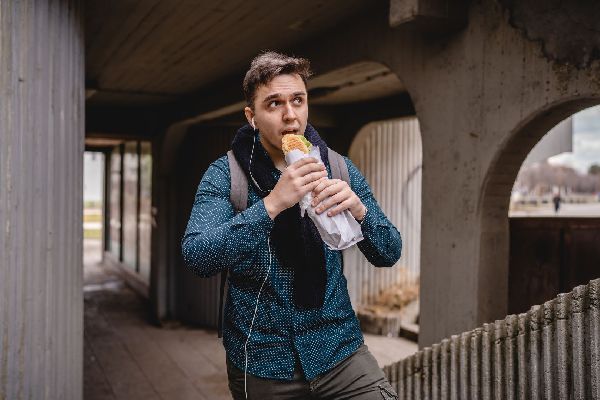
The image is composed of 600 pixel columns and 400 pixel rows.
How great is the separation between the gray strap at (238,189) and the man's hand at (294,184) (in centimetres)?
18

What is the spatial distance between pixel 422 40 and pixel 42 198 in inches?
106

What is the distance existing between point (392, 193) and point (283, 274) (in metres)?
8.11

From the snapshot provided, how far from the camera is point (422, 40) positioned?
13.6 feet

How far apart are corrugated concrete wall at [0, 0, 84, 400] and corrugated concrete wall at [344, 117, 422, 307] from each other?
638 cm

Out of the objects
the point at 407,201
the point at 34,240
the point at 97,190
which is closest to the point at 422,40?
the point at 34,240

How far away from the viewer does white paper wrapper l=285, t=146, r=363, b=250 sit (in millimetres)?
1635

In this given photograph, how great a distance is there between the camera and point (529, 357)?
2.49 meters

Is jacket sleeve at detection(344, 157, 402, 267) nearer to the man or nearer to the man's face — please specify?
the man

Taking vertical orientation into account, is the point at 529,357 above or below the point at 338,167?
below

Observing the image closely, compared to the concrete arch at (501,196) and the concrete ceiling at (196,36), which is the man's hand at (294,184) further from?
the concrete ceiling at (196,36)

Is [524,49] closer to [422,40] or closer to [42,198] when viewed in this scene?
[422,40]

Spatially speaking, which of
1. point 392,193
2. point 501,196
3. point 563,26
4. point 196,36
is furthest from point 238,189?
point 392,193

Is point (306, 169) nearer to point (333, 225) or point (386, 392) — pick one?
point (333, 225)

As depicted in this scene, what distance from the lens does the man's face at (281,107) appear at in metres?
1.79
